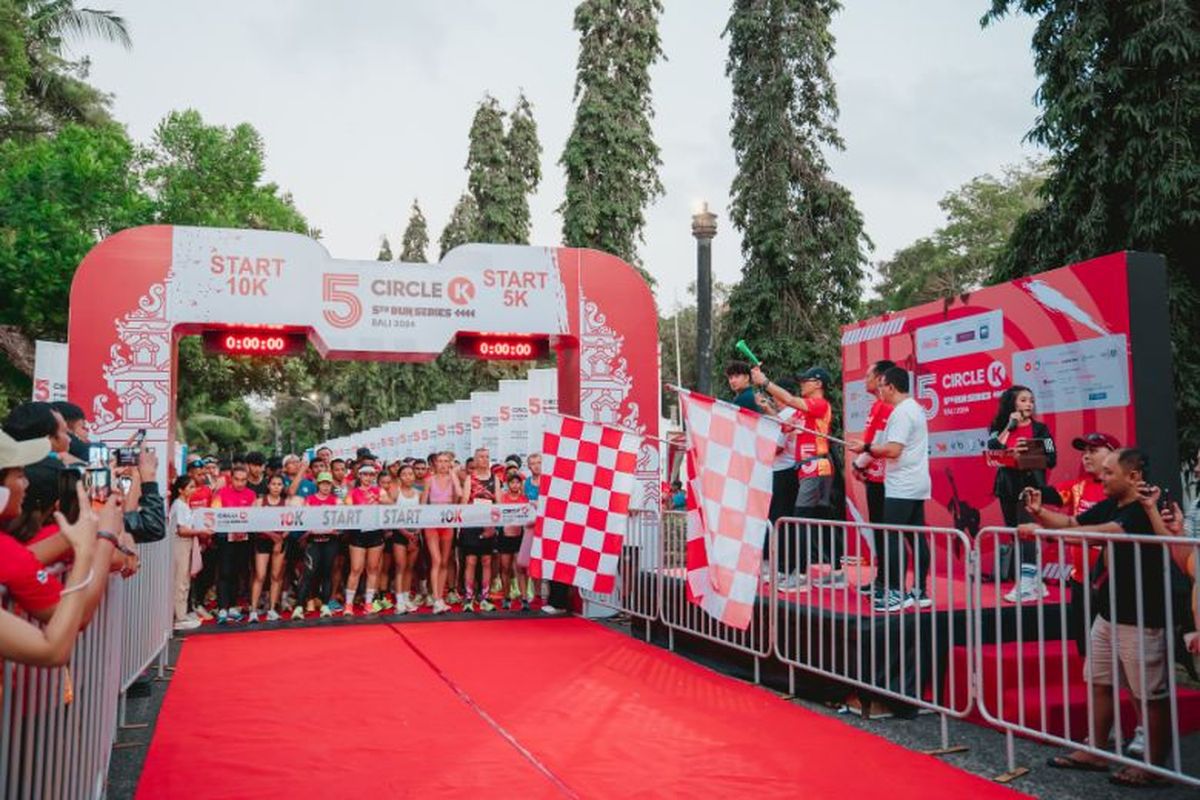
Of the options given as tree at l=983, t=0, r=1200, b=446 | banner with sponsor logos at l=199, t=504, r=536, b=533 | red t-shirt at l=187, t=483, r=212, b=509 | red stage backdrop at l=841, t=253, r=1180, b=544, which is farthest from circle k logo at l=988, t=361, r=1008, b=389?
red t-shirt at l=187, t=483, r=212, b=509

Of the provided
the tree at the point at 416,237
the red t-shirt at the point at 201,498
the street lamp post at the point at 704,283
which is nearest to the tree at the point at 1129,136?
the street lamp post at the point at 704,283

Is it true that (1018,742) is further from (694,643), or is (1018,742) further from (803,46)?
(803,46)

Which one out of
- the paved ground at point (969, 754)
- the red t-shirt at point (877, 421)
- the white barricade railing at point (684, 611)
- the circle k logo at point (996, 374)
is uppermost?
the circle k logo at point (996, 374)

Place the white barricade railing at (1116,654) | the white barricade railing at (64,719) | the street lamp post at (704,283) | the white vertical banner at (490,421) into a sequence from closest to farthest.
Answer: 1. the white barricade railing at (64,719)
2. the white barricade railing at (1116,654)
3. the street lamp post at (704,283)
4. the white vertical banner at (490,421)

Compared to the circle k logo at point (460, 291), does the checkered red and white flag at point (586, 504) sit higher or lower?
lower

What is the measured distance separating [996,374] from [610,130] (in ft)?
56.4

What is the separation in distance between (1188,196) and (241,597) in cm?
1174

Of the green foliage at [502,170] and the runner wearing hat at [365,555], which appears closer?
the runner wearing hat at [365,555]

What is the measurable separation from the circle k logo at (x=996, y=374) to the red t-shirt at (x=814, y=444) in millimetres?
1709

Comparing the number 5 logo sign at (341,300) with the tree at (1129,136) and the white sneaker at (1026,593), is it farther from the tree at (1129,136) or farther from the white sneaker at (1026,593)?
the tree at (1129,136)

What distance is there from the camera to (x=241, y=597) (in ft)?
31.9

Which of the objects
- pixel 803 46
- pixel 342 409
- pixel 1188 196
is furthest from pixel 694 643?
pixel 342 409

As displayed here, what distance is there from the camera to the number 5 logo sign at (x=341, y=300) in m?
9.42

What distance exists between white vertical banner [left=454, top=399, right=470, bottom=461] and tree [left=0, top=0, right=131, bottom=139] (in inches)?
484
